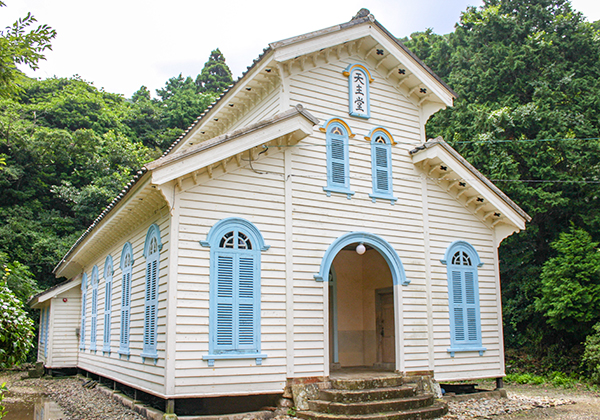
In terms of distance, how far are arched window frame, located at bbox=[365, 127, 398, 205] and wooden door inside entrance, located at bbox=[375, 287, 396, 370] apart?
11.3ft

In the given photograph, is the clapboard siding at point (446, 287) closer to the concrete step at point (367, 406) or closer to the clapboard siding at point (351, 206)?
the clapboard siding at point (351, 206)

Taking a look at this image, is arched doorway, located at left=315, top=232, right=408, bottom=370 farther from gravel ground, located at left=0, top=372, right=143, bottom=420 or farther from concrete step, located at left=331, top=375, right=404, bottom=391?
gravel ground, located at left=0, top=372, right=143, bottom=420

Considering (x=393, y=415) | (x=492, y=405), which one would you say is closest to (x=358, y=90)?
(x=393, y=415)

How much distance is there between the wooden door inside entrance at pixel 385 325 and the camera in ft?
47.0

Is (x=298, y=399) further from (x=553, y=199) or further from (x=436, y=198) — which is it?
(x=553, y=199)

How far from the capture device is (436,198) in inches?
498

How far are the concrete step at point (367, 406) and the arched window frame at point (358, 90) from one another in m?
6.14

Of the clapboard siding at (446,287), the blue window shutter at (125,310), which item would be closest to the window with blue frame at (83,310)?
the blue window shutter at (125,310)

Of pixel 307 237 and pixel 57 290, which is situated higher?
pixel 307 237

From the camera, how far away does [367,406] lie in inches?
365

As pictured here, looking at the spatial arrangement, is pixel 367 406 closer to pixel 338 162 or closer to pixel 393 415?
pixel 393 415

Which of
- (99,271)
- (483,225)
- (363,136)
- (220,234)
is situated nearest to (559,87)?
(483,225)

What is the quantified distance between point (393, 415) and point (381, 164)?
5.45 m

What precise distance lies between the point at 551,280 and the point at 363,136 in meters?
10.2
